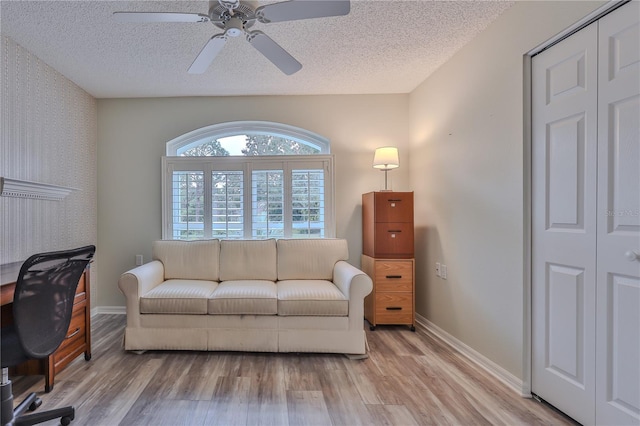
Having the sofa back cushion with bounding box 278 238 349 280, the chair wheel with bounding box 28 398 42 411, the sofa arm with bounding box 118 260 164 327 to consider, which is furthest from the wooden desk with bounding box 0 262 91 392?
the sofa back cushion with bounding box 278 238 349 280

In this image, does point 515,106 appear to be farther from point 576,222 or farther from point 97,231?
point 97,231

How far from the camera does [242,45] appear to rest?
2.18 m

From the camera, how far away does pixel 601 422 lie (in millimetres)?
1369

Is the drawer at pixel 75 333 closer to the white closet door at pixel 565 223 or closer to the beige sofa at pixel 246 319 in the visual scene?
the beige sofa at pixel 246 319

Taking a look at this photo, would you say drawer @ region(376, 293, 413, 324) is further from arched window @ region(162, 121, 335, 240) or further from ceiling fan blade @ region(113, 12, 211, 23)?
ceiling fan blade @ region(113, 12, 211, 23)

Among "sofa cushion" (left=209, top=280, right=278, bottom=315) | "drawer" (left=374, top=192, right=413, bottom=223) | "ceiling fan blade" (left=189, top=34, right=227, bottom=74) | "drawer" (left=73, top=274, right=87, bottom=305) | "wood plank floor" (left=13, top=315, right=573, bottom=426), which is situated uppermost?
"ceiling fan blade" (left=189, top=34, right=227, bottom=74)

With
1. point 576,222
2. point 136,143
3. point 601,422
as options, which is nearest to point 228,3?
point 576,222

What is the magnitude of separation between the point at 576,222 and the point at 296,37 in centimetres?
222

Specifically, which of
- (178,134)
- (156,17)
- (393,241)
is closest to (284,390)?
(393,241)

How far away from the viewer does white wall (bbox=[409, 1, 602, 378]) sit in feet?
5.80

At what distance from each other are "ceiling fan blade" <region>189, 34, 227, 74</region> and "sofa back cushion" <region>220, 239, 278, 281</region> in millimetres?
1638

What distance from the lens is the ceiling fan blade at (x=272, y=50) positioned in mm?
1575

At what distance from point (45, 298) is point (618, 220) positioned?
9.50 feet

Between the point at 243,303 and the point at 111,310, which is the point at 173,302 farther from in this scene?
the point at 111,310
